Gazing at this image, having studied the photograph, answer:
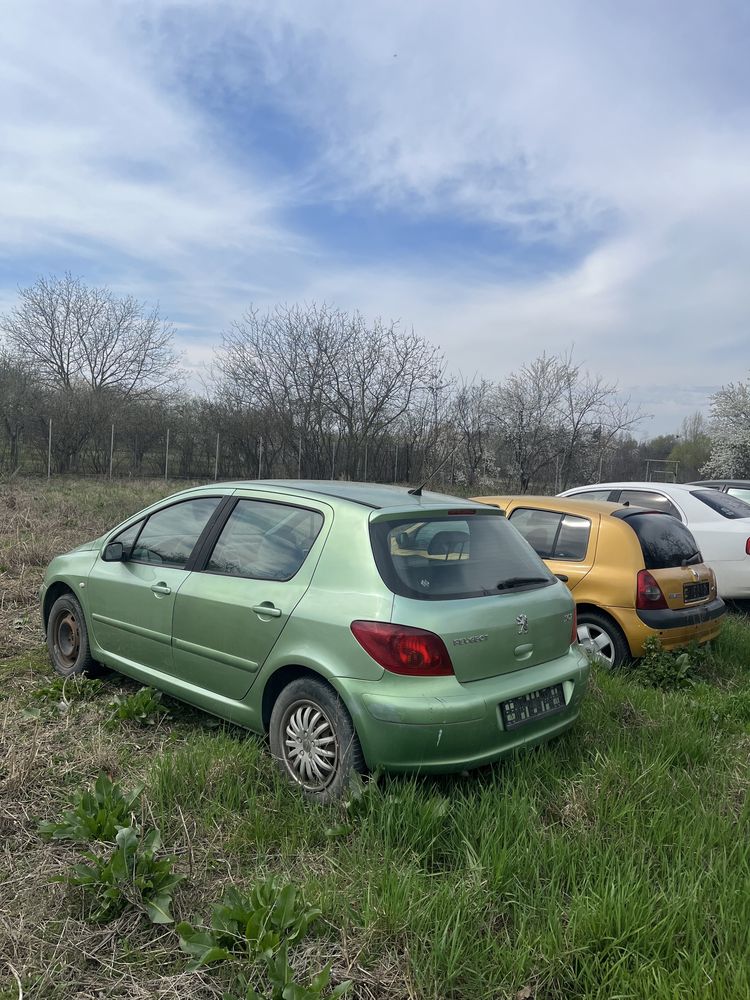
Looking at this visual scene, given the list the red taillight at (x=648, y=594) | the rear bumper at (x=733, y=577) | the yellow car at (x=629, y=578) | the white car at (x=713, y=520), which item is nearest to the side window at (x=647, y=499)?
the white car at (x=713, y=520)

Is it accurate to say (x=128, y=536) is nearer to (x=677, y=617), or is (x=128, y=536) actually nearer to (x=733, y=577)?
(x=677, y=617)

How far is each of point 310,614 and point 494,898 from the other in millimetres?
1382

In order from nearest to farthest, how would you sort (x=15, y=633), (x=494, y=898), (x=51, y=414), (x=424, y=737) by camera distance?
(x=494, y=898) < (x=424, y=737) < (x=15, y=633) < (x=51, y=414)

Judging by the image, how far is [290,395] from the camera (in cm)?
2442

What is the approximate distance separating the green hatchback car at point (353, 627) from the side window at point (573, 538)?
1.81m

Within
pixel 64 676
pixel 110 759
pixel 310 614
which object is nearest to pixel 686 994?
pixel 310 614

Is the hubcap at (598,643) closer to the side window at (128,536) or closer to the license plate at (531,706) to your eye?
the license plate at (531,706)

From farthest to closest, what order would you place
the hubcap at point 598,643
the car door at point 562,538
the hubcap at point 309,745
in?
the car door at point 562,538 < the hubcap at point 598,643 < the hubcap at point 309,745

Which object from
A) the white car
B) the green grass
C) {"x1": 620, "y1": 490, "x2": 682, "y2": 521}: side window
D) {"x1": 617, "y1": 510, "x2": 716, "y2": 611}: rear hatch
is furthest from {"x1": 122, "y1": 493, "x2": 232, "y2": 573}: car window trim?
{"x1": 620, "y1": 490, "x2": 682, "y2": 521}: side window

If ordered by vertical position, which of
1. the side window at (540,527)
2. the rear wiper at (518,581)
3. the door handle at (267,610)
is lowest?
the door handle at (267,610)

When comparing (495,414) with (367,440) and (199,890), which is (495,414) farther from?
(199,890)

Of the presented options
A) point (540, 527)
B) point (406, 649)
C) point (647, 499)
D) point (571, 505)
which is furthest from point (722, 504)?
point (406, 649)

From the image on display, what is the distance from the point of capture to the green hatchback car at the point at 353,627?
2.97m

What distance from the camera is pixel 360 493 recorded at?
379cm
